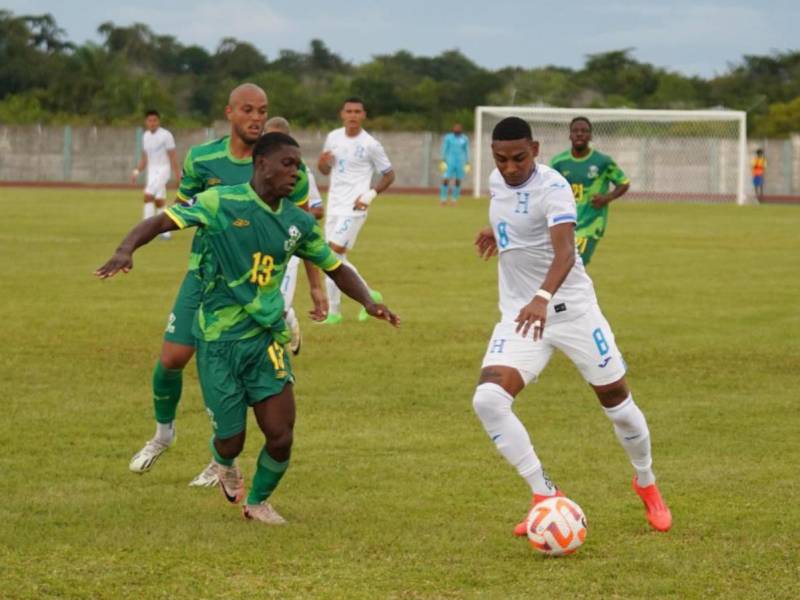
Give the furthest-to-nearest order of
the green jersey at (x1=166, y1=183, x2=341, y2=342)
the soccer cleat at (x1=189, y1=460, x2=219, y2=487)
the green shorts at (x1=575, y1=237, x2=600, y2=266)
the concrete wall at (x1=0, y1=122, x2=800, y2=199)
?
the concrete wall at (x1=0, y1=122, x2=800, y2=199) → the green shorts at (x1=575, y1=237, x2=600, y2=266) → the soccer cleat at (x1=189, y1=460, x2=219, y2=487) → the green jersey at (x1=166, y1=183, x2=341, y2=342)

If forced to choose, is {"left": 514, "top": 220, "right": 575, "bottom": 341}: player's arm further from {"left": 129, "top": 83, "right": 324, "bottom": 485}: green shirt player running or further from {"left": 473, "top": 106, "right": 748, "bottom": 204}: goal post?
{"left": 473, "top": 106, "right": 748, "bottom": 204}: goal post

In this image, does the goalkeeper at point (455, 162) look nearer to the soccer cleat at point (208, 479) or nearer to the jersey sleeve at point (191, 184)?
the jersey sleeve at point (191, 184)

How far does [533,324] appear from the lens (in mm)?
7539

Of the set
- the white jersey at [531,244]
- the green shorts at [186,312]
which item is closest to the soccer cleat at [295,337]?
the green shorts at [186,312]

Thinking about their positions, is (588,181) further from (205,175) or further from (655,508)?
(655,508)

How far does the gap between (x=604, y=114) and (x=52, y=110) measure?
39381 millimetres

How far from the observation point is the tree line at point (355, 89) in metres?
73.6

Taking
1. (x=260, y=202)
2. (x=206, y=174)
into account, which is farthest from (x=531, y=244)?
(x=206, y=174)

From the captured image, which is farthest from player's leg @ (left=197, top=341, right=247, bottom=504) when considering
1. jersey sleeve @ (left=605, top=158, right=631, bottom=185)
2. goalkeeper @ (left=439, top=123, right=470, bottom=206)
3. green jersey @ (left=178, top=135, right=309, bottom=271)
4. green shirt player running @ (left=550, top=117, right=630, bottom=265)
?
goalkeeper @ (left=439, top=123, right=470, bottom=206)

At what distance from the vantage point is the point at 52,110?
264ft

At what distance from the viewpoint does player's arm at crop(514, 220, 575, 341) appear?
24.4 feet

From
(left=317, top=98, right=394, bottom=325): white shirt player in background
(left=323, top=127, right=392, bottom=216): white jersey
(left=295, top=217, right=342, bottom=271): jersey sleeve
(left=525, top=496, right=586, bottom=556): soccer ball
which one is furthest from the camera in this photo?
(left=323, top=127, right=392, bottom=216): white jersey

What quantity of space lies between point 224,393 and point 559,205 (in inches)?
77.7

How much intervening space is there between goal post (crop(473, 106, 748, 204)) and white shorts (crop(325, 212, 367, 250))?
32.8 metres
